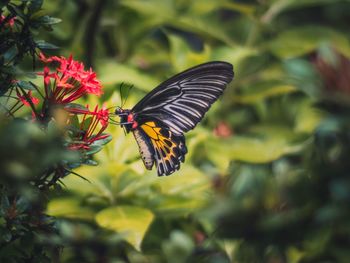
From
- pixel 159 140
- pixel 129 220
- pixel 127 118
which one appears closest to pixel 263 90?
pixel 129 220

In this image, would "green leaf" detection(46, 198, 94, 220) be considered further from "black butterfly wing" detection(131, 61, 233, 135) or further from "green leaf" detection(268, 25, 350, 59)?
"green leaf" detection(268, 25, 350, 59)

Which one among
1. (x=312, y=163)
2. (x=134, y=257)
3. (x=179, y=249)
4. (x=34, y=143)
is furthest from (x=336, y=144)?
(x=34, y=143)

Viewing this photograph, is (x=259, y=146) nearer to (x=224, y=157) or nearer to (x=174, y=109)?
(x=224, y=157)

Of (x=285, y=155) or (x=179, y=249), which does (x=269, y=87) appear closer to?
(x=285, y=155)

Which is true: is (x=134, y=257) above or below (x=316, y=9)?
below

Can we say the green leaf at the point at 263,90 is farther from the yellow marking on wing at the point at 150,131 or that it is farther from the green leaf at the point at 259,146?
the yellow marking on wing at the point at 150,131

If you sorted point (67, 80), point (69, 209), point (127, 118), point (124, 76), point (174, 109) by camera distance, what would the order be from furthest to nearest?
point (124, 76), point (69, 209), point (174, 109), point (127, 118), point (67, 80)

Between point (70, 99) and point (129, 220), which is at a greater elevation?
point (70, 99)
